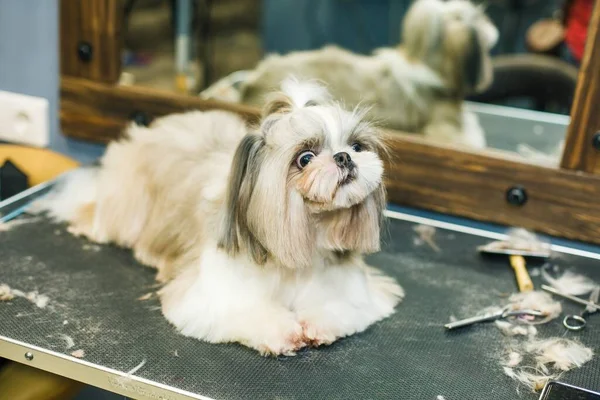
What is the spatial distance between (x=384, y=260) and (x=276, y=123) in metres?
0.49

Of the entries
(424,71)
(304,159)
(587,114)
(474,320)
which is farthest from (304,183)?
(424,71)

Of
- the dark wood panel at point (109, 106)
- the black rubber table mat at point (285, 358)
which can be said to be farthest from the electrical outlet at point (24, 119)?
the black rubber table mat at point (285, 358)

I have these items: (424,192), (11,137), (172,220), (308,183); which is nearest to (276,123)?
(308,183)

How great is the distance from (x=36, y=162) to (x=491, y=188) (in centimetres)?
106

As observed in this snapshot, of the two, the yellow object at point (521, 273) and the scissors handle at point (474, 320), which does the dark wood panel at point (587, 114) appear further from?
the scissors handle at point (474, 320)

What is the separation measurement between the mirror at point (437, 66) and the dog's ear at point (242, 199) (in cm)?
57

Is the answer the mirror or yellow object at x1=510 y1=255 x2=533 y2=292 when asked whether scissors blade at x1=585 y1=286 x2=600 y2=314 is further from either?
the mirror

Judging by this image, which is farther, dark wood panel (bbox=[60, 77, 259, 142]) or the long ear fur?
dark wood panel (bbox=[60, 77, 259, 142])

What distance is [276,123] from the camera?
120 cm

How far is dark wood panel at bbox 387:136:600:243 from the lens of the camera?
1574 millimetres

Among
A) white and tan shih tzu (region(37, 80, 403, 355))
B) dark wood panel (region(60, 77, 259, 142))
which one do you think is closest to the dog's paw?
white and tan shih tzu (region(37, 80, 403, 355))

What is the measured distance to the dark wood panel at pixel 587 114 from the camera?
4.89 feet

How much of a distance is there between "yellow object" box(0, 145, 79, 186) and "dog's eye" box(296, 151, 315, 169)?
2.90ft

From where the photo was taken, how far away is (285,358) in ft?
3.98
